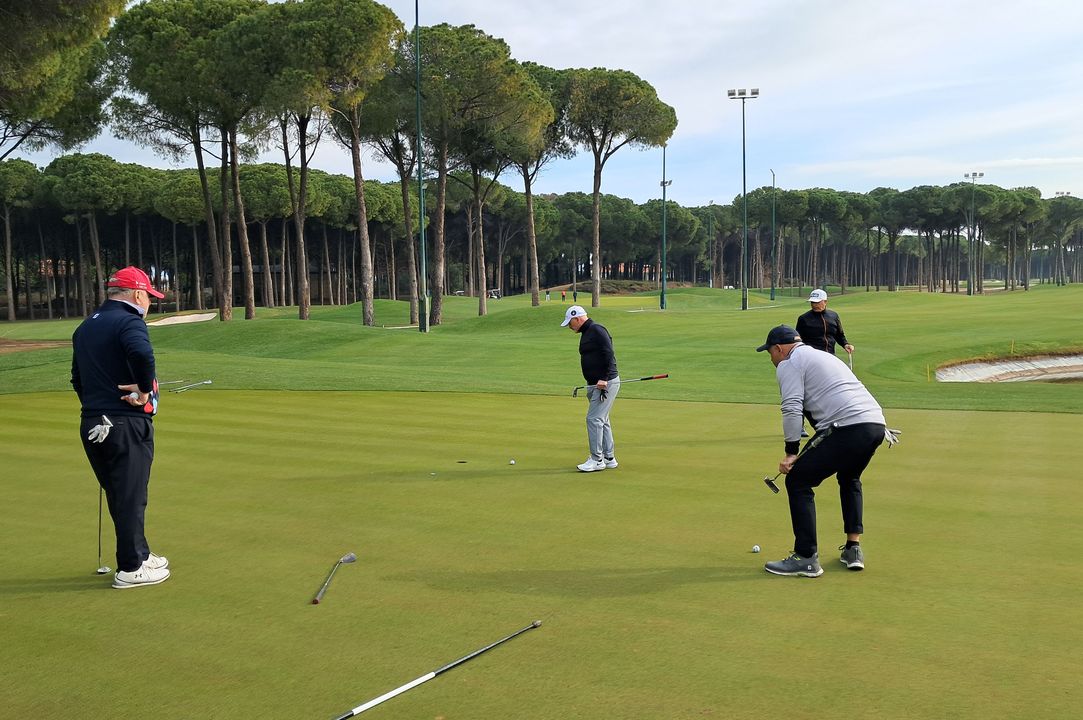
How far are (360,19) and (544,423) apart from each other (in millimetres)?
33658

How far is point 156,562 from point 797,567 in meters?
5.14

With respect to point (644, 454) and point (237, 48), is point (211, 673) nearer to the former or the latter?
point (644, 454)

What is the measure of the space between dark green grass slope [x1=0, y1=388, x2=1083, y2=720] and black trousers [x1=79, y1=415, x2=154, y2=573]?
0.35 m

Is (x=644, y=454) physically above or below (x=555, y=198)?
below

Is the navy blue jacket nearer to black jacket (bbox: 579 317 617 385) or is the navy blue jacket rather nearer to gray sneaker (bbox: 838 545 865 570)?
gray sneaker (bbox: 838 545 865 570)

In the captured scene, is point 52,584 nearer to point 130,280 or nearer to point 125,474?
point 125,474

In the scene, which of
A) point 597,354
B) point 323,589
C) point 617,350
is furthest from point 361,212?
point 323,589

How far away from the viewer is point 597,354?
38.9 feet

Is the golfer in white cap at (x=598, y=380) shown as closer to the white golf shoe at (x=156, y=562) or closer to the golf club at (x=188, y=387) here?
the white golf shoe at (x=156, y=562)

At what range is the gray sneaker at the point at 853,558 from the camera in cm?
730

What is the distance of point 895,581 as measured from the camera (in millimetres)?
6996

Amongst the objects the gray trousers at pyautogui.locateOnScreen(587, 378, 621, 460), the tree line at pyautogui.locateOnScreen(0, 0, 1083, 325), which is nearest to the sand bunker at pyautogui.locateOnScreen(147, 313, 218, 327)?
the tree line at pyautogui.locateOnScreen(0, 0, 1083, 325)

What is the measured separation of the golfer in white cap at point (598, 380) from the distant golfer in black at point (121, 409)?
5.75 m

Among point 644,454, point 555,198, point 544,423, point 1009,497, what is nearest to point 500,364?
point 544,423
